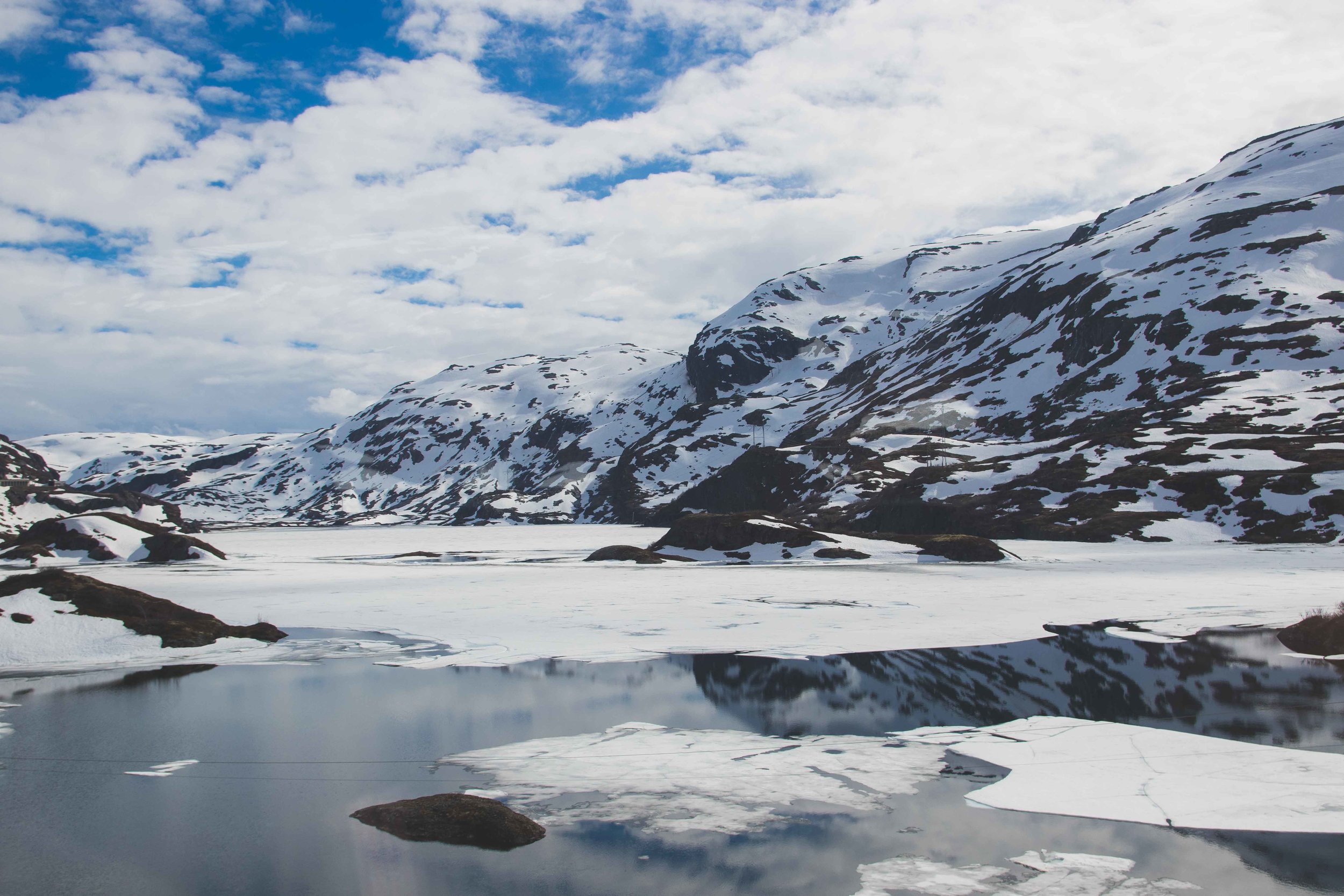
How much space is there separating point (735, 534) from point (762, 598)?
87.4 feet

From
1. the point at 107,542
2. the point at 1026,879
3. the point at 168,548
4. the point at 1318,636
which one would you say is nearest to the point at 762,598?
the point at 1318,636

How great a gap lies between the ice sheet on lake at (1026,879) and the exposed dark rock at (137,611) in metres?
21.5

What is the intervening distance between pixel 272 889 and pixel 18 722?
33.6 feet

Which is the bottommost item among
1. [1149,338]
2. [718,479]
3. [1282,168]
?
[718,479]

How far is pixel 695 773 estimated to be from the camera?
1250 centimetres

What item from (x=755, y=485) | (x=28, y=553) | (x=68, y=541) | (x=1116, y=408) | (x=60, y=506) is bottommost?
(x=28, y=553)

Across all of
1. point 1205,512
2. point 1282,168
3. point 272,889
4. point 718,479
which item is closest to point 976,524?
point 1205,512

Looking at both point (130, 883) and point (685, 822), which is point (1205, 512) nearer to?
point (685, 822)

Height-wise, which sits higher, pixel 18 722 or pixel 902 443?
pixel 902 443

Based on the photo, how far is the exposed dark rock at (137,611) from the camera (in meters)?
24.0

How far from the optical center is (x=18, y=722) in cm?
1524

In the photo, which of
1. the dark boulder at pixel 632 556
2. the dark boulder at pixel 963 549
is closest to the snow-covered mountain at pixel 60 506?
the dark boulder at pixel 632 556

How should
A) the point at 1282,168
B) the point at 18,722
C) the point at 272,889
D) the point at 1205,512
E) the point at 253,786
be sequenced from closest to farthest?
the point at 272,889
the point at 253,786
the point at 18,722
the point at 1205,512
the point at 1282,168

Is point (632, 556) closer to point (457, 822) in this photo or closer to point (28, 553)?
point (28, 553)
